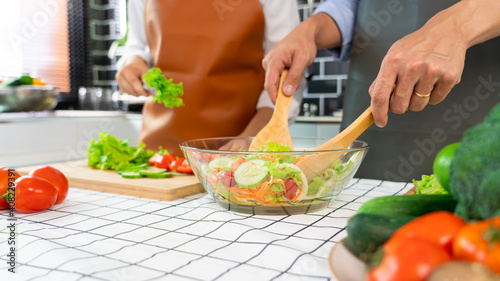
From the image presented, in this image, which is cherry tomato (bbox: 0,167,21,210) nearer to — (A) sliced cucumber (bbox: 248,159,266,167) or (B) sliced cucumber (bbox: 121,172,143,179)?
(B) sliced cucumber (bbox: 121,172,143,179)

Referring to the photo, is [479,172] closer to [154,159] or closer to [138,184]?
[138,184]

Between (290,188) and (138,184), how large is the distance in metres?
0.46

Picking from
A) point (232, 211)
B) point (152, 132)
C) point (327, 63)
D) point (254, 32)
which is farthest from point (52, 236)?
point (327, 63)

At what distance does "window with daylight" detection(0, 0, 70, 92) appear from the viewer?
3.03 meters

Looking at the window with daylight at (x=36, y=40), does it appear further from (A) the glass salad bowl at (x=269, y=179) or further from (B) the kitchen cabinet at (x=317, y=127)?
(A) the glass salad bowl at (x=269, y=179)

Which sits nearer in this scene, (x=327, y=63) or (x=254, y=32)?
(x=254, y=32)

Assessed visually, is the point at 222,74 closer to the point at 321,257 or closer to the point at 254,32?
the point at 254,32

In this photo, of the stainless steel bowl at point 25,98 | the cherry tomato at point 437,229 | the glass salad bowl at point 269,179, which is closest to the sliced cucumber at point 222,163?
the glass salad bowl at point 269,179

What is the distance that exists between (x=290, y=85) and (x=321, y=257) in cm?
64

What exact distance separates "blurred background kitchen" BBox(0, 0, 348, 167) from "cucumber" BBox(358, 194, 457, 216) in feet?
6.11

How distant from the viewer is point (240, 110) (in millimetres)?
1656

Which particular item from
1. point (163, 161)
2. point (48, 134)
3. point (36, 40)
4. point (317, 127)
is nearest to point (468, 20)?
point (163, 161)

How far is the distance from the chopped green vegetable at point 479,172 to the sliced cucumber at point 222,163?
0.44 metres

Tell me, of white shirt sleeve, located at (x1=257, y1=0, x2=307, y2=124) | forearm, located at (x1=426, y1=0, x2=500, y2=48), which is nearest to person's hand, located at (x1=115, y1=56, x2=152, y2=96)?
white shirt sleeve, located at (x1=257, y1=0, x2=307, y2=124)
